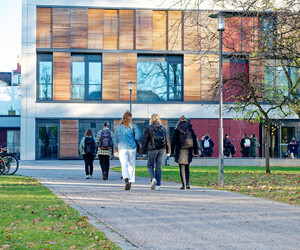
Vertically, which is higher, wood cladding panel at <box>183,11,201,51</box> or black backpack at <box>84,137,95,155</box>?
wood cladding panel at <box>183,11,201,51</box>

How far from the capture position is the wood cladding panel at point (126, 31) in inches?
1505

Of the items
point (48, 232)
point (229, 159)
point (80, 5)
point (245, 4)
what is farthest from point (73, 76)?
point (48, 232)

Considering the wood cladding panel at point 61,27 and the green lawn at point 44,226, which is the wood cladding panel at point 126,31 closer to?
the wood cladding panel at point 61,27

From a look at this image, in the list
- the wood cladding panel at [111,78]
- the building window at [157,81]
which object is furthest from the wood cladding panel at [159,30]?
the wood cladding panel at [111,78]

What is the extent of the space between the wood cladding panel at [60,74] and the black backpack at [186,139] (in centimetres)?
2564

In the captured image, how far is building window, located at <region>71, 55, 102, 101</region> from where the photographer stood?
38219 millimetres

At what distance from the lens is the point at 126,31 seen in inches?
1506

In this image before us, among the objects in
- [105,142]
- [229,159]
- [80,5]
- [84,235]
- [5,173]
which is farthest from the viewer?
[80,5]

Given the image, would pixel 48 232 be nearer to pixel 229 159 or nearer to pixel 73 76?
pixel 229 159

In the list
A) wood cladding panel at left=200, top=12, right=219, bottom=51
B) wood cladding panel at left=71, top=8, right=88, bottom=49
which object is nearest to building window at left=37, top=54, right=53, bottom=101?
wood cladding panel at left=71, top=8, right=88, bottom=49

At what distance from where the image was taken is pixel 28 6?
125 feet

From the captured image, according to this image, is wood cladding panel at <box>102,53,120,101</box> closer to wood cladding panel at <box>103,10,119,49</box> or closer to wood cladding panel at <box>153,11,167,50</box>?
wood cladding panel at <box>103,10,119,49</box>

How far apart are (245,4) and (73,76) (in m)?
26.7

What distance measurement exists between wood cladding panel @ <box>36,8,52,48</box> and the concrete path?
2687 cm
